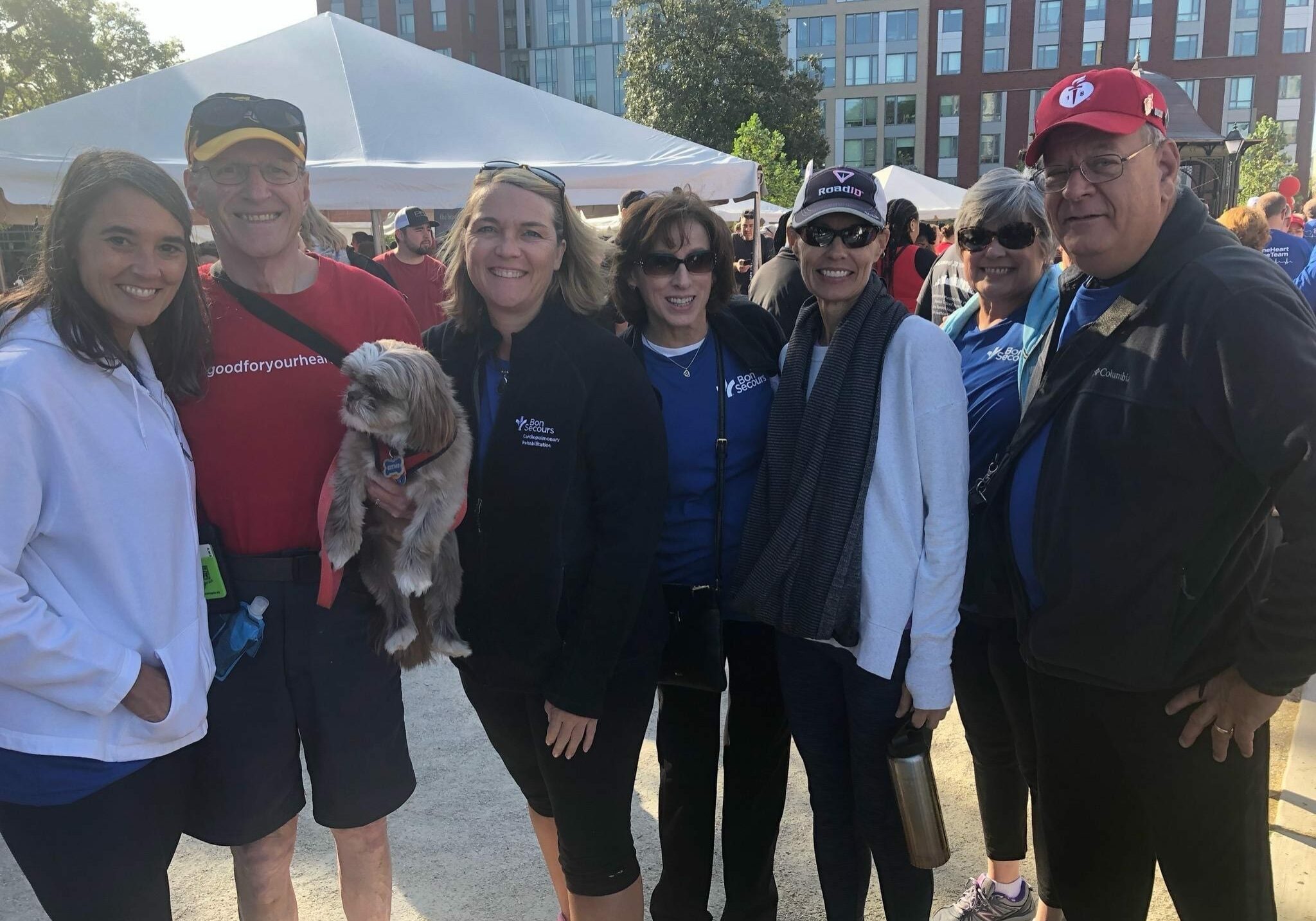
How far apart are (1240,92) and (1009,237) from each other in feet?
217

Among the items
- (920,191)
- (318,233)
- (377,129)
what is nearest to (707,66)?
(920,191)

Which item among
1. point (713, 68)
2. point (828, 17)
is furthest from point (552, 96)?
point (828, 17)

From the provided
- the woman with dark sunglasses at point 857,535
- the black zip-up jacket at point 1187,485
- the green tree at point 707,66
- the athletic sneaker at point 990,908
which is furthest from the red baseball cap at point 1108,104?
the green tree at point 707,66

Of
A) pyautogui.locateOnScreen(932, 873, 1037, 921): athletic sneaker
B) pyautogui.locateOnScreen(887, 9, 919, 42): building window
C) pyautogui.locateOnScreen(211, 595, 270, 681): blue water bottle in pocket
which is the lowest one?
pyautogui.locateOnScreen(932, 873, 1037, 921): athletic sneaker

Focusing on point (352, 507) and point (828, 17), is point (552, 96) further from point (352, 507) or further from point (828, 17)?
point (828, 17)

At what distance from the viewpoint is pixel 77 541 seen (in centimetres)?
171

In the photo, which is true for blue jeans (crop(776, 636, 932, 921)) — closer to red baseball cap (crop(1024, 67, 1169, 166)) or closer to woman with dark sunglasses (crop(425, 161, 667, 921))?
woman with dark sunglasses (crop(425, 161, 667, 921))

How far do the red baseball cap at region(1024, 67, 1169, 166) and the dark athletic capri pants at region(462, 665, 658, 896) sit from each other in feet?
5.61

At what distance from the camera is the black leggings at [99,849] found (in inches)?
69.2

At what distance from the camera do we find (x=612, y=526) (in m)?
2.10

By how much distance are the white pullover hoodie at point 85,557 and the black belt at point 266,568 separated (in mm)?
206

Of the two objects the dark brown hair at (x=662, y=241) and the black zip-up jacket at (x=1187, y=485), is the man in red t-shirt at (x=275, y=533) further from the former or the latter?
the black zip-up jacket at (x=1187, y=485)

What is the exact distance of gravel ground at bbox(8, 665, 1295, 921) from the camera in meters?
2.83

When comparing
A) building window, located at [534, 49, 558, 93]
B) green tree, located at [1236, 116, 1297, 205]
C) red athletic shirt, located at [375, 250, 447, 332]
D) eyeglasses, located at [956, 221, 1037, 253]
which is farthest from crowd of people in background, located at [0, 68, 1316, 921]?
building window, located at [534, 49, 558, 93]
